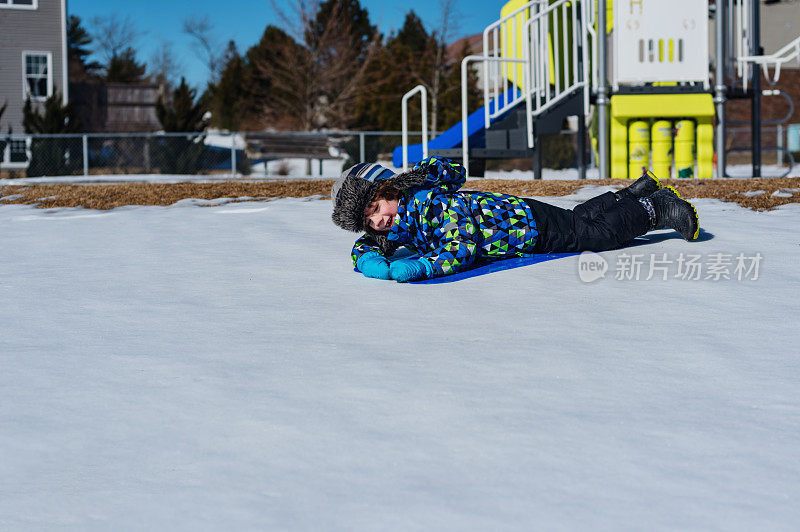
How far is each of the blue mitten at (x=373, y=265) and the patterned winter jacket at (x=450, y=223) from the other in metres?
0.04

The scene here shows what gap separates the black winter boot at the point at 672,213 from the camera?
416 cm

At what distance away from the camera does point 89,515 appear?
150 cm

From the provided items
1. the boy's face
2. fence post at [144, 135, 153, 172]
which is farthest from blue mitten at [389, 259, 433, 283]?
fence post at [144, 135, 153, 172]

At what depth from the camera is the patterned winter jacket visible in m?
3.56

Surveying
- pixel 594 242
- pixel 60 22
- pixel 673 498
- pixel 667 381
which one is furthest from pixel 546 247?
pixel 60 22

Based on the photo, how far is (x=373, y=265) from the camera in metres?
3.60

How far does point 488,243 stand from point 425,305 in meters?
0.77

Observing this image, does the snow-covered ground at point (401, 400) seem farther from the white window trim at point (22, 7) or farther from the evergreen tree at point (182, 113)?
the white window trim at point (22, 7)

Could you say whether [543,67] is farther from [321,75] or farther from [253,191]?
[321,75]

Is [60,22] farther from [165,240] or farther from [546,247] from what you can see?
[546,247]

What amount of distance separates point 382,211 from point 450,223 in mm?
296

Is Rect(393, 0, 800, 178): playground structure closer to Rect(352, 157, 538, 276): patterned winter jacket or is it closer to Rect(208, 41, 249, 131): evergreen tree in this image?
Rect(352, 157, 538, 276): patterned winter jacket

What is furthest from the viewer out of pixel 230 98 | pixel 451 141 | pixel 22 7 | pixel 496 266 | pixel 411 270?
pixel 230 98

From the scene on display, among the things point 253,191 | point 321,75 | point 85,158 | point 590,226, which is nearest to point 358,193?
point 590,226
